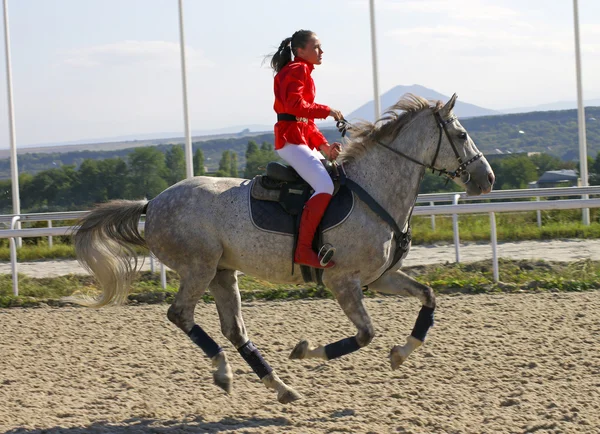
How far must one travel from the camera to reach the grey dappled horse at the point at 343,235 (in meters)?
5.43

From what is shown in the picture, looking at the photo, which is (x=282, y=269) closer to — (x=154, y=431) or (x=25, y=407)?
(x=154, y=431)

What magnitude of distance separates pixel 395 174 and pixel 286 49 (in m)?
1.14

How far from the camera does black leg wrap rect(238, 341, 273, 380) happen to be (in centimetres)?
552

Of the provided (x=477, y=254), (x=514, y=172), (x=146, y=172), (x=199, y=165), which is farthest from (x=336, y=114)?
(x=514, y=172)

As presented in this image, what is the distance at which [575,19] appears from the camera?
16.4 metres

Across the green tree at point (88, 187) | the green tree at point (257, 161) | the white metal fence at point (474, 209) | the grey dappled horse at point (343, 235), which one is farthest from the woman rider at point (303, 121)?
the green tree at point (88, 187)

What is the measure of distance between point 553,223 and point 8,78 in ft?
35.7

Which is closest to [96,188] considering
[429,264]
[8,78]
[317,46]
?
[8,78]

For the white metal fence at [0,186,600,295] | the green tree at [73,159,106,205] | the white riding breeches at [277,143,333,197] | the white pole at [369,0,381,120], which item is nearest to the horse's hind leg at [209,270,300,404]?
the white riding breeches at [277,143,333,197]

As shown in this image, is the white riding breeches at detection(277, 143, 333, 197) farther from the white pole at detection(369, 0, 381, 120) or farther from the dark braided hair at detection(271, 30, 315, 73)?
the white pole at detection(369, 0, 381, 120)

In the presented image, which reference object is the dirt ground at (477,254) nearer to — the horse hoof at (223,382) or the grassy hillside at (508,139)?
the horse hoof at (223,382)

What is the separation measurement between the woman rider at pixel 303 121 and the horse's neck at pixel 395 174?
262 millimetres

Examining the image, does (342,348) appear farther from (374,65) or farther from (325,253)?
(374,65)

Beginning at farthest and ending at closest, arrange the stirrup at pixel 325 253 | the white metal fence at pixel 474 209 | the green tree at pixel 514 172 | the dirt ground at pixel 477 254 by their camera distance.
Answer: the green tree at pixel 514 172 → the dirt ground at pixel 477 254 → the white metal fence at pixel 474 209 → the stirrup at pixel 325 253
